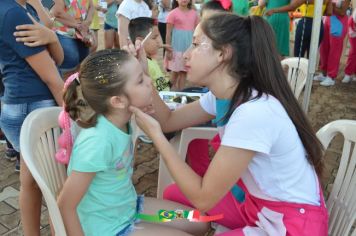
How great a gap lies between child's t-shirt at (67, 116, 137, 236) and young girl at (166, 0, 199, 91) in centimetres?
275

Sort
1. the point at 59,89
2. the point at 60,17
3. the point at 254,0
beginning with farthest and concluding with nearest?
the point at 254,0 < the point at 60,17 < the point at 59,89

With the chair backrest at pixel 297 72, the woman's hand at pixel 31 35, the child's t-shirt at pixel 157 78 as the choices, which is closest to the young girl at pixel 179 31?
the child's t-shirt at pixel 157 78

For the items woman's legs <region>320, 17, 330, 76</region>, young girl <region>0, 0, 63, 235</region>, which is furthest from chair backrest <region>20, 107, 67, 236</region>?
woman's legs <region>320, 17, 330, 76</region>

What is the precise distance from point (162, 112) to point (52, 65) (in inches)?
22.1

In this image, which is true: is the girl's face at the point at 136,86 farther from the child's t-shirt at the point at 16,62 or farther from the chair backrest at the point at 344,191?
the chair backrest at the point at 344,191

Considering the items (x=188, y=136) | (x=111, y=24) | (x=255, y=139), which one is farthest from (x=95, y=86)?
(x=111, y=24)

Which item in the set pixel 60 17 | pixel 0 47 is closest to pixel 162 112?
pixel 0 47

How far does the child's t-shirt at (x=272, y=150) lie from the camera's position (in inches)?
43.6

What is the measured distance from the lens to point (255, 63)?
4.00 ft

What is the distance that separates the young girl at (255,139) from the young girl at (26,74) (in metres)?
0.61

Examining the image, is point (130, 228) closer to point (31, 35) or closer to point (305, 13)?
point (31, 35)

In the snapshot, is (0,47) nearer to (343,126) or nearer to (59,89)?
(59,89)

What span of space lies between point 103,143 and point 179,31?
3109 millimetres

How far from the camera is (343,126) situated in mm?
1462
